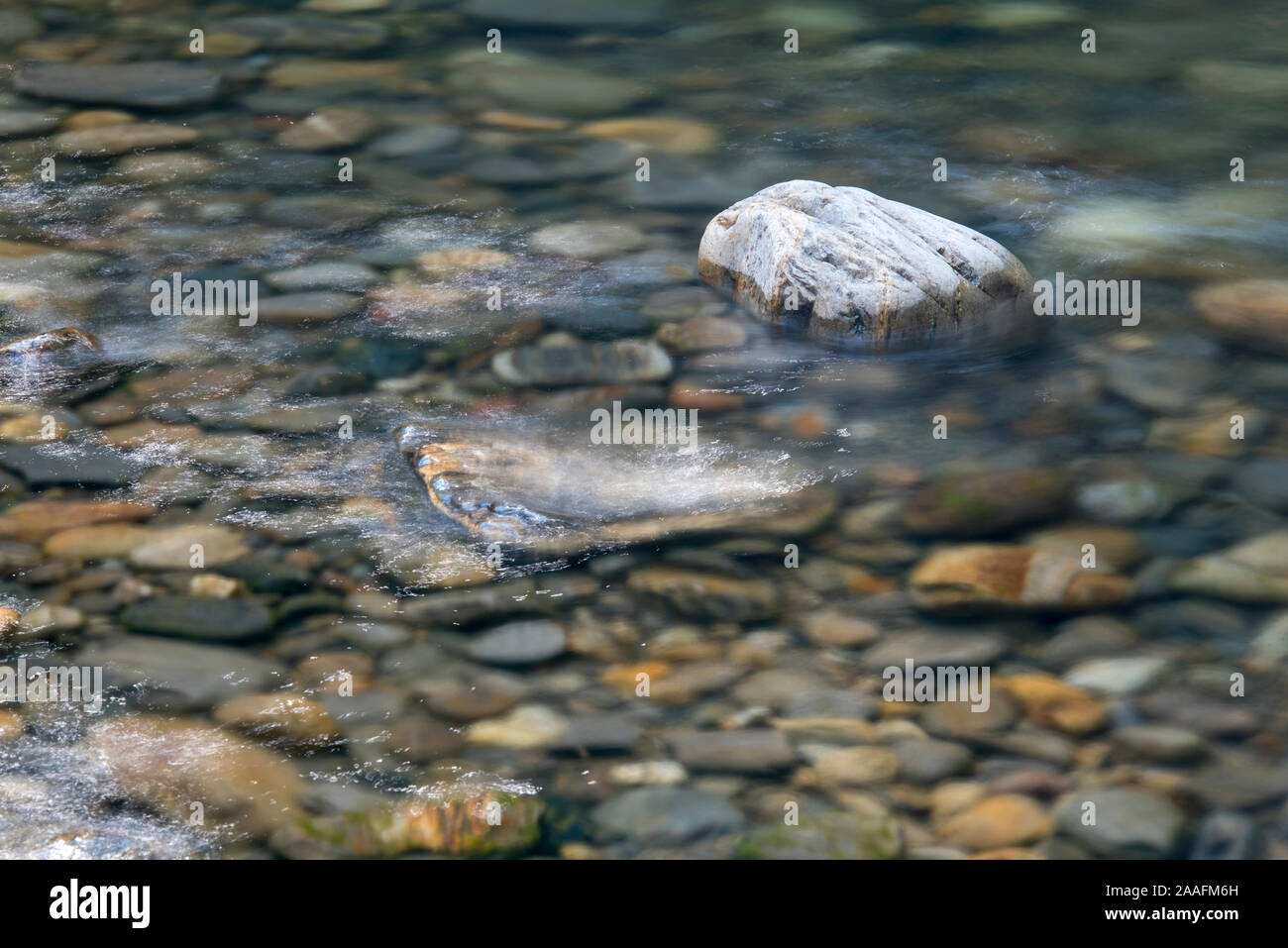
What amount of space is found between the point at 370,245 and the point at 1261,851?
3204 mm

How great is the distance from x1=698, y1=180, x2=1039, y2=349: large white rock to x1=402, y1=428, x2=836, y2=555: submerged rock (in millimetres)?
697

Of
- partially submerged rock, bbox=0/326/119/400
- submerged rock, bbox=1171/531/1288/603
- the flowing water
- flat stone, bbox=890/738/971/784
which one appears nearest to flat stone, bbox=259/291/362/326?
the flowing water

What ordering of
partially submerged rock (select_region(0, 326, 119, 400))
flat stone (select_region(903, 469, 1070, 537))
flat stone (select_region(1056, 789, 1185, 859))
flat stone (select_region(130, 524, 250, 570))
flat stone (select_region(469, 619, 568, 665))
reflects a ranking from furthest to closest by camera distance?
1. partially submerged rock (select_region(0, 326, 119, 400))
2. flat stone (select_region(903, 469, 1070, 537))
3. flat stone (select_region(130, 524, 250, 570))
4. flat stone (select_region(469, 619, 568, 665))
5. flat stone (select_region(1056, 789, 1185, 859))

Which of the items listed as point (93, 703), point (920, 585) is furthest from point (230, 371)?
point (920, 585)

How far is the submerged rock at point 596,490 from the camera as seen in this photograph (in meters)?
3.26

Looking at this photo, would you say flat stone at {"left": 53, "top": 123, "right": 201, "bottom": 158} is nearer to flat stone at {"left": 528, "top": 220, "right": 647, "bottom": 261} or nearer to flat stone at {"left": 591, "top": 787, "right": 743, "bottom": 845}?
flat stone at {"left": 528, "top": 220, "right": 647, "bottom": 261}

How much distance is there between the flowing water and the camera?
2539 millimetres

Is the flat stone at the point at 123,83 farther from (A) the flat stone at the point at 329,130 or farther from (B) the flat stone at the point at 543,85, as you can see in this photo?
(B) the flat stone at the point at 543,85

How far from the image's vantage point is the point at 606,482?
3.46m

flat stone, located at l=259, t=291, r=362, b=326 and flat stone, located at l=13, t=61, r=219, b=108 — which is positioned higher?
flat stone, located at l=13, t=61, r=219, b=108

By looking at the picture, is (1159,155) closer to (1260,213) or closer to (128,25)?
(1260,213)

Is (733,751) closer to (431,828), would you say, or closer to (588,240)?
(431,828)

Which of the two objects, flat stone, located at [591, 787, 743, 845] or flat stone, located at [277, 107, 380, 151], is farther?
flat stone, located at [277, 107, 380, 151]

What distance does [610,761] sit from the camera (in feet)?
8.54
